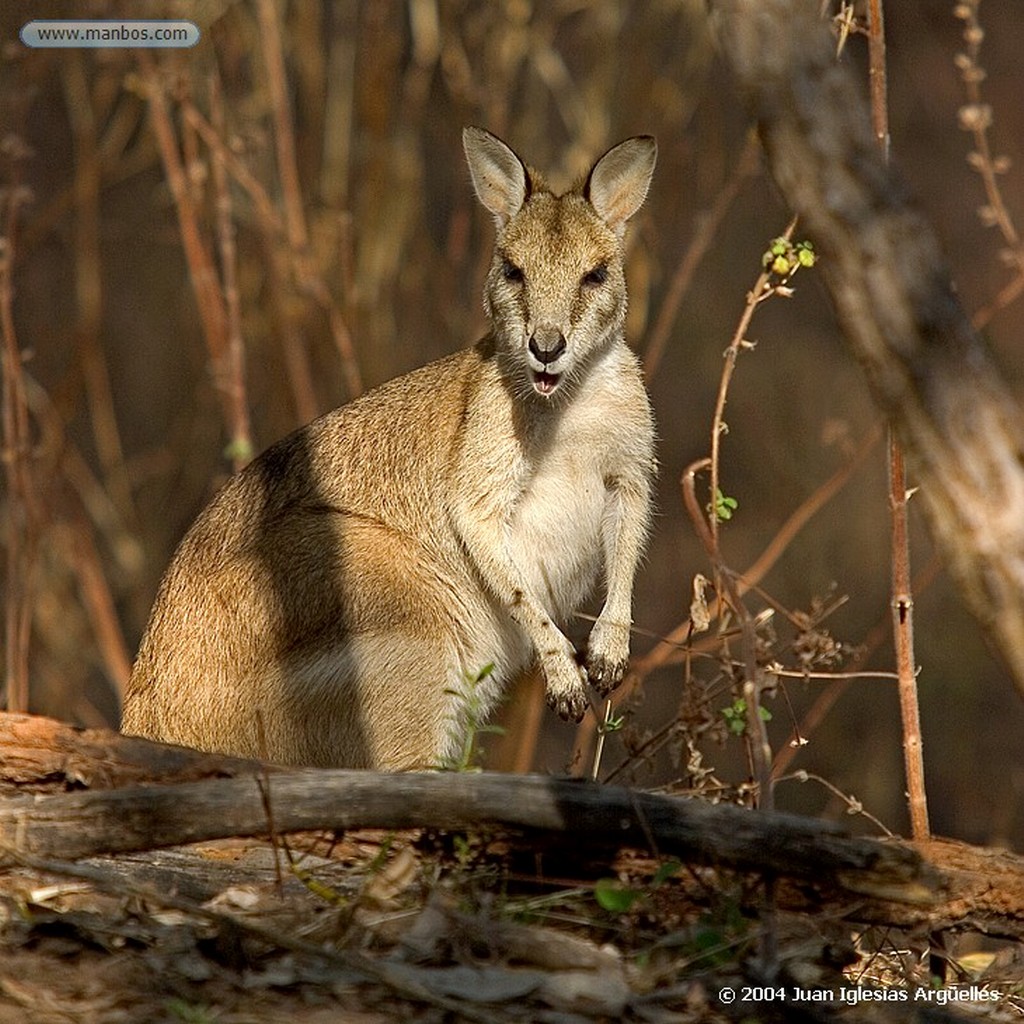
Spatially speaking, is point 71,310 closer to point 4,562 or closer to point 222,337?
point 4,562

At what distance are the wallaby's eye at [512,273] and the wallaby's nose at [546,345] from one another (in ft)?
0.93

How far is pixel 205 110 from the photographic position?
27.3 feet

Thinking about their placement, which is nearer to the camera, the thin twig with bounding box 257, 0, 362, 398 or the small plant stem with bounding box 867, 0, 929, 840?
the small plant stem with bounding box 867, 0, 929, 840

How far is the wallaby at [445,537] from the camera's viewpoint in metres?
4.96

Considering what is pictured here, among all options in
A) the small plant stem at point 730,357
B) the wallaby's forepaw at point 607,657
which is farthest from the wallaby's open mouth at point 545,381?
the wallaby's forepaw at point 607,657

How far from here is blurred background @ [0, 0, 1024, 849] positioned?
6895 mm

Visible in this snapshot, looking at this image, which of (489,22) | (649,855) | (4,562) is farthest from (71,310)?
(649,855)

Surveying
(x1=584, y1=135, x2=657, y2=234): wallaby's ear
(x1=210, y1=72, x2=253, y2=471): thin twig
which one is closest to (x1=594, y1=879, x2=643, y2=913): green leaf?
(x1=584, y1=135, x2=657, y2=234): wallaby's ear

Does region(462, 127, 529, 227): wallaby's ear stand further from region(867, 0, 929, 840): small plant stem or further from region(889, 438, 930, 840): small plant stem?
region(889, 438, 930, 840): small plant stem

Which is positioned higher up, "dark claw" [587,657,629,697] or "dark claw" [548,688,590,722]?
"dark claw" [587,657,629,697]

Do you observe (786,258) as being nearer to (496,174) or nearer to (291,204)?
(496,174)

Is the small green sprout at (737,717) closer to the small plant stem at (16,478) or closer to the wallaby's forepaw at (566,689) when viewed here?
the wallaby's forepaw at (566,689)

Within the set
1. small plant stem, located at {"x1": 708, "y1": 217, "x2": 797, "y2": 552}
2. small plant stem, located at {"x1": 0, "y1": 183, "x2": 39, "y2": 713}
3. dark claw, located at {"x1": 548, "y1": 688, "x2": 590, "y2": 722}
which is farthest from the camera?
small plant stem, located at {"x1": 0, "y1": 183, "x2": 39, "y2": 713}

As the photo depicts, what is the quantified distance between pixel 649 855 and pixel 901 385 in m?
1.31
